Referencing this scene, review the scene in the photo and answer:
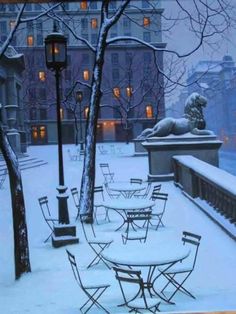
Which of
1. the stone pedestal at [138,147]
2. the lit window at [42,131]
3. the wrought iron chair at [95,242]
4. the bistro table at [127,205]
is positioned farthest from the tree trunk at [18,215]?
the stone pedestal at [138,147]

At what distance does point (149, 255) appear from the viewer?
3988 mm

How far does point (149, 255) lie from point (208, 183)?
3887 millimetres

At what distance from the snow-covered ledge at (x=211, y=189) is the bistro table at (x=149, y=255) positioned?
6.19ft

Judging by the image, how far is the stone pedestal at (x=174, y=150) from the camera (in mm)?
11328

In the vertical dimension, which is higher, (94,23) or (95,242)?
(94,23)

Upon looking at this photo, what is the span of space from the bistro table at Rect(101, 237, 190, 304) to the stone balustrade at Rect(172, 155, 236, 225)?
6.23 feet

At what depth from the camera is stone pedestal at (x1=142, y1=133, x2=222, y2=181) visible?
11.3 m

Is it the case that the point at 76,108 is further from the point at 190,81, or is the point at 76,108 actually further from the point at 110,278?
the point at 110,278

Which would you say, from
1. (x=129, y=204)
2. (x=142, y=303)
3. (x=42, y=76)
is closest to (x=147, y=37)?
(x=42, y=76)

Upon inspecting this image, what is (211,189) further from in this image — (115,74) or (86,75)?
(86,75)

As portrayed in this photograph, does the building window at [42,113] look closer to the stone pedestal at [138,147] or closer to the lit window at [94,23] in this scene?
the lit window at [94,23]

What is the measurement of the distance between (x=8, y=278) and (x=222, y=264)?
6.76ft

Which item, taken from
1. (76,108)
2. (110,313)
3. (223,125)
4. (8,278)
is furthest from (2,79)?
(110,313)

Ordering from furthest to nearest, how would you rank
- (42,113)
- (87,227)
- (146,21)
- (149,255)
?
(87,227)
(146,21)
(42,113)
(149,255)
